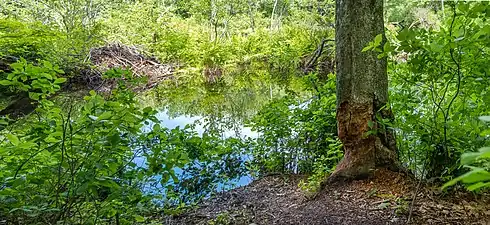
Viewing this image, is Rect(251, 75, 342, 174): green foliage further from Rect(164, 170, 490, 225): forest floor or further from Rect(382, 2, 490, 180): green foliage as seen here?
Rect(382, 2, 490, 180): green foliage

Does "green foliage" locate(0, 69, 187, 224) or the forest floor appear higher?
"green foliage" locate(0, 69, 187, 224)

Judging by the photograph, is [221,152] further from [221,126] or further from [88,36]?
[88,36]

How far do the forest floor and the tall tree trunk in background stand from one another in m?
0.14

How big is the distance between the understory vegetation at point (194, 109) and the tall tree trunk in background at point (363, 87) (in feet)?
0.31

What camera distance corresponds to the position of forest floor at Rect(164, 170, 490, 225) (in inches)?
74.6

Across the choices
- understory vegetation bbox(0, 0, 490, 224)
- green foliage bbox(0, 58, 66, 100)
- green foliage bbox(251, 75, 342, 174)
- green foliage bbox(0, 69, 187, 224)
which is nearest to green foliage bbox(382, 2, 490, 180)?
understory vegetation bbox(0, 0, 490, 224)

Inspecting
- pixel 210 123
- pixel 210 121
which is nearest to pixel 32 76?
pixel 210 123

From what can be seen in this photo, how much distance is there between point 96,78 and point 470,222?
10027mm

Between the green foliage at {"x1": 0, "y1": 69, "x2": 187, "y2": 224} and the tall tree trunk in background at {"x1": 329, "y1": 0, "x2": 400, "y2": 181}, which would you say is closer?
the green foliage at {"x1": 0, "y1": 69, "x2": 187, "y2": 224}

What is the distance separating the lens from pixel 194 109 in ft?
25.9

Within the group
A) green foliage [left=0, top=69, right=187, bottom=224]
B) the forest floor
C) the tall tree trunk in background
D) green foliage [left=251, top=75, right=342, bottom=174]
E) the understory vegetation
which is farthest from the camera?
green foliage [left=251, top=75, right=342, bottom=174]

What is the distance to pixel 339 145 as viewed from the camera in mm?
2699

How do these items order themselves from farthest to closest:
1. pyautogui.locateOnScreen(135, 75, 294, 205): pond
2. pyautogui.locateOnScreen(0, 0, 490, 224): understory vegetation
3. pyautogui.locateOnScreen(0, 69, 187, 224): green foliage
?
pyautogui.locateOnScreen(135, 75, 294, 205): pond → pyautogui.locateOnScreen(0, 0, 490, 224): understory vegetation → pyautogui.locateOnScreen(0, 69, 187, 224): green foliage

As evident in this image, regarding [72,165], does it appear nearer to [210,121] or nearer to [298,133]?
[298,133]
